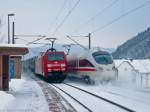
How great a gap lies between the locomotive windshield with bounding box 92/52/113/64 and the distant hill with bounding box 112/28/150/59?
244ft

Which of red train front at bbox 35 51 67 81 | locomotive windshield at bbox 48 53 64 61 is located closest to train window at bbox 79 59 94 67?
red train front at bbox 35 51 67 81

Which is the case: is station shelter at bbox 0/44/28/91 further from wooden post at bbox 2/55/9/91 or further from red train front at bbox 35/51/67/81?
red train front at bbox 35/51/67/81

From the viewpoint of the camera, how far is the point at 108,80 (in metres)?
37.0

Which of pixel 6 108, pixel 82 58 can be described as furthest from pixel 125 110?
pixel 82 58

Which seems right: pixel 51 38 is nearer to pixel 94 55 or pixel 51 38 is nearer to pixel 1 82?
pixel 94 55

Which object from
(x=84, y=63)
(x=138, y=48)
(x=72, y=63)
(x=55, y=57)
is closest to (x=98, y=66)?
(x=84, y=63)

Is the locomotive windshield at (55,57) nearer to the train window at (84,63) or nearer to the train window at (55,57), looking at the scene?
the train window at (55,57)

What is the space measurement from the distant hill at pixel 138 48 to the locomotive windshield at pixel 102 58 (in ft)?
244

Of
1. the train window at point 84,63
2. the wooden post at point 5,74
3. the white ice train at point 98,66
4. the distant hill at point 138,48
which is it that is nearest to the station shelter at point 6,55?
the wooden post at point 5,74

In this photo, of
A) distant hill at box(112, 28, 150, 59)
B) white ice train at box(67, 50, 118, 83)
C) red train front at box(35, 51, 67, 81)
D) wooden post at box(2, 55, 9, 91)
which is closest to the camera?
wooden post at box(2, 55, 9, 91)

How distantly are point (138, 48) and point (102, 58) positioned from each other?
8487cm

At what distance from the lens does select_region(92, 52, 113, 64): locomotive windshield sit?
36.9 meters

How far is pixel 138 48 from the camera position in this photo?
396ft

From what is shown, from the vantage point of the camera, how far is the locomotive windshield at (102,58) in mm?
36906
